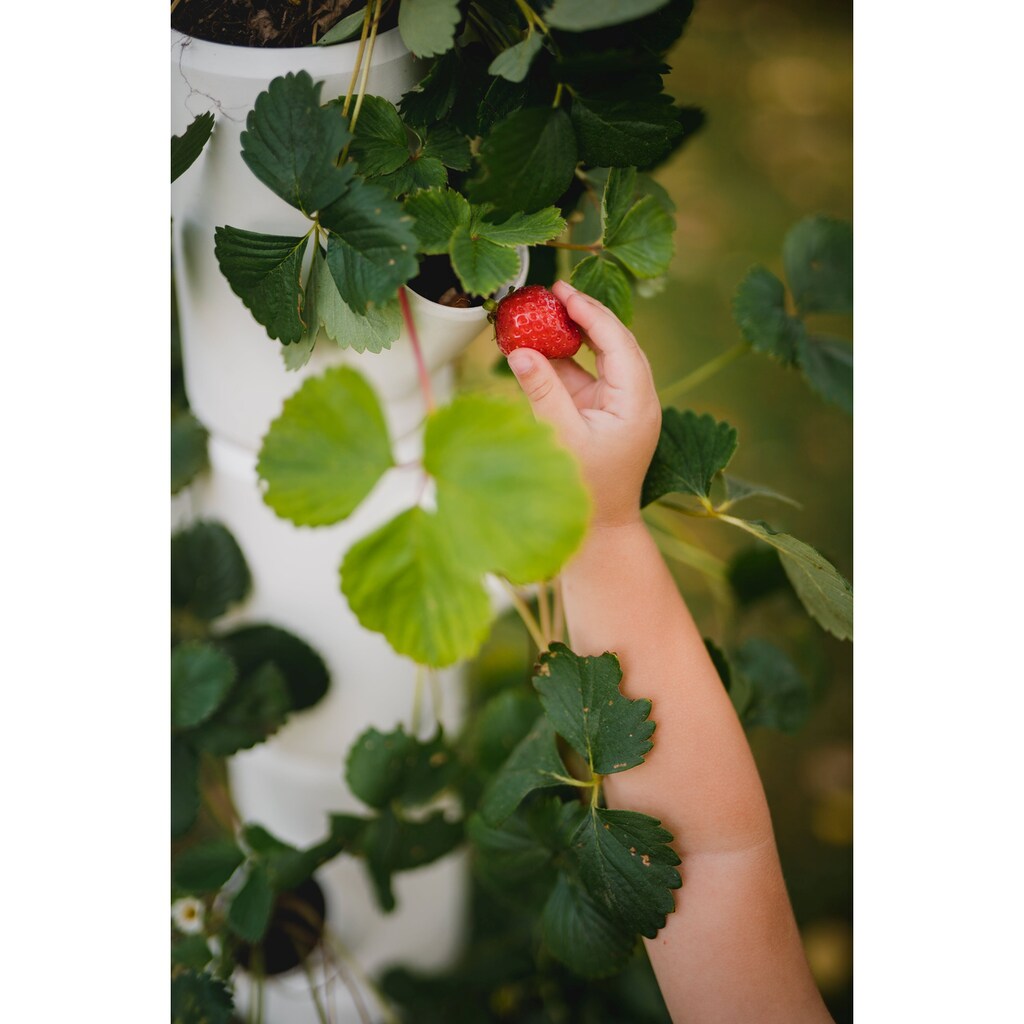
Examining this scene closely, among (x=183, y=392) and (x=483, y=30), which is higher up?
(x=483, y=30)

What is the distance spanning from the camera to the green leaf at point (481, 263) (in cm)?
42

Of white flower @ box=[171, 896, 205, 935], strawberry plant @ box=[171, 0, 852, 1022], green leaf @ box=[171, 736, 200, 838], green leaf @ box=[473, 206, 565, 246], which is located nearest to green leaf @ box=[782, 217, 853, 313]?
strawberry plant @ box=[171, 0, 852, 1022]

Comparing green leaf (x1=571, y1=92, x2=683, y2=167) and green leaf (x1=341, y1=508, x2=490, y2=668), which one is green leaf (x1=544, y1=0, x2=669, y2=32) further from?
→ green leaf (x1=341, y1=508, x2=490, y2=668)

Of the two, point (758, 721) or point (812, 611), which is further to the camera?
point (758, 721)

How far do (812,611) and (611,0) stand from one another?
14.5 inches

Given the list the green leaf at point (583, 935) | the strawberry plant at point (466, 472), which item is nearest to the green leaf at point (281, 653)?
the strawberry plant at point (466, 472)

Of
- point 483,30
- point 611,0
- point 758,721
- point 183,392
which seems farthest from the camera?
point 758,721

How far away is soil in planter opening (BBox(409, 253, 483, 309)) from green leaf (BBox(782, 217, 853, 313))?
34 centimetres

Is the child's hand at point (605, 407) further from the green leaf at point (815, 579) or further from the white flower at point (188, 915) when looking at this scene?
the white flower at point (188, 915)

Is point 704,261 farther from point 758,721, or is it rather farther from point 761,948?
point 761,948

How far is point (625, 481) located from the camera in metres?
0.49

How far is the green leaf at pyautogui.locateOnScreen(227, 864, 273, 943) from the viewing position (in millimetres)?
645

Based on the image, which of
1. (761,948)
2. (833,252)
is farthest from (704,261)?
(761,948)

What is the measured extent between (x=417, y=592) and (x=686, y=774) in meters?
0.24
